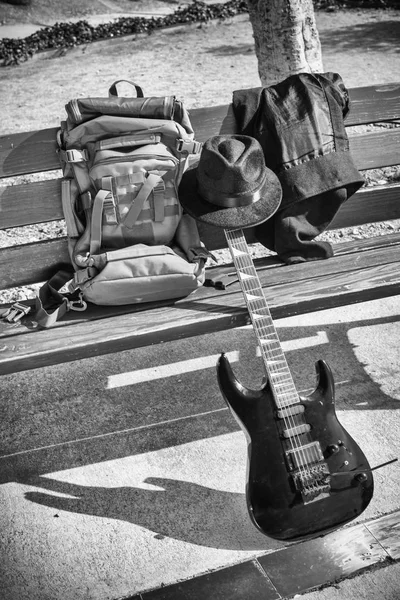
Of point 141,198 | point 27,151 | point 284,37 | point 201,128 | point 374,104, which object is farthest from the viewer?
point 284,37

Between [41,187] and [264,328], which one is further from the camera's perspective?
[41,187]

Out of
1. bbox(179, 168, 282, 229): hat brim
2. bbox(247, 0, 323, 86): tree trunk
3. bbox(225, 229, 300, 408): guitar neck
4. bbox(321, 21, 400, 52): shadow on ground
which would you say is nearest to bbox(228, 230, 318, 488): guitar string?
bbox(225, 229, 300, 408): guitar neck

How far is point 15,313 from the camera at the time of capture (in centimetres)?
289

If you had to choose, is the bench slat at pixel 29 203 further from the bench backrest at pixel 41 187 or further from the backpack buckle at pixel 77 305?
the backpack buckle at pixel 77 305

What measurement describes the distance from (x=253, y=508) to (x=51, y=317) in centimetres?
105

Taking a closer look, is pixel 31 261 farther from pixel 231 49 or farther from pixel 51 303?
pixel 231 49

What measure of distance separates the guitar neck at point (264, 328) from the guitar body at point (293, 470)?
0.04 meters

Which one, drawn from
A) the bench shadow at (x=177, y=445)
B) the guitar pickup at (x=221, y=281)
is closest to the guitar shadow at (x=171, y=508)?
the bench shadow at (x=177, y=445)

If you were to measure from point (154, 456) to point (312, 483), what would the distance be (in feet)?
2.66

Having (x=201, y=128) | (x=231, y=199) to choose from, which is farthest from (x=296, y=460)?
(x=201, y=128)

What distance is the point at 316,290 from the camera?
2.94 meters

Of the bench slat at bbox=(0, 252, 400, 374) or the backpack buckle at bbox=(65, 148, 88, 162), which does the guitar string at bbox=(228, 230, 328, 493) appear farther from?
the backpack buckle at bbox=(65, 148, 88, 162)

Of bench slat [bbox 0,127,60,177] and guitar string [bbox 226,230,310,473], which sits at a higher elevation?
bench slat [bbox 0,127,60,177]

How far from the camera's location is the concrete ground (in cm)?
254
